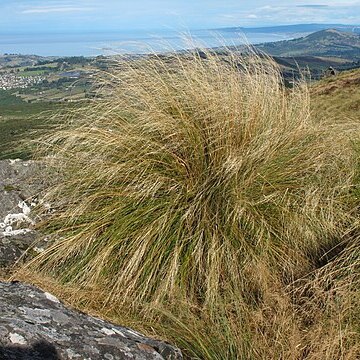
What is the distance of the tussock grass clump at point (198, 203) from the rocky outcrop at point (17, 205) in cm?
21

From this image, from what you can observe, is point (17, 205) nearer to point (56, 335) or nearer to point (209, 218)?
point (209, 218)

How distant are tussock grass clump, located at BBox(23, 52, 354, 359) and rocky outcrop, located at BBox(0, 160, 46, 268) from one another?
0.68ft

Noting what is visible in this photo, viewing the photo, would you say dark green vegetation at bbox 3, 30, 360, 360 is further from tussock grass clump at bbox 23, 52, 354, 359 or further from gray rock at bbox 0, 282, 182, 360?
gray rock at bbox 0, 282, 182, 360

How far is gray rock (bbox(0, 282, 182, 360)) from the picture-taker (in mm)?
1745

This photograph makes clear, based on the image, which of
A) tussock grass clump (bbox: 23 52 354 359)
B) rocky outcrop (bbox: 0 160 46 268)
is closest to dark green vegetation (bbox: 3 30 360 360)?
tussock grass clump (bbox: 23 52 354 359)

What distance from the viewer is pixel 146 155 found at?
343 cm

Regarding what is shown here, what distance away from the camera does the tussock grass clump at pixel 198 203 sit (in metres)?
2.73

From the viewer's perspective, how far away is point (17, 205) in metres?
3.82

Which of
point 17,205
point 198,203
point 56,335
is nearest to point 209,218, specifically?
point 198,203

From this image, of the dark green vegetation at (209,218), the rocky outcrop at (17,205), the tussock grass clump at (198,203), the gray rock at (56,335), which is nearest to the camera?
the gray rock at (56,335)

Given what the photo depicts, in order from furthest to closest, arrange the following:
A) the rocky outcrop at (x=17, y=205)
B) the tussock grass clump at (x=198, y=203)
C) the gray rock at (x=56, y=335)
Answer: the rocky outcrop at (x=17, y=205) → the tussock grass clump at (x=198, y=203) → the gray rock at (x=56, y=335)

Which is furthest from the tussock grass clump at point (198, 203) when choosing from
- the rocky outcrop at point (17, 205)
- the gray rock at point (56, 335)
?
the gray rock at point (56, 335)

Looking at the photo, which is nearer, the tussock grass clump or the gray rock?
the gray rock

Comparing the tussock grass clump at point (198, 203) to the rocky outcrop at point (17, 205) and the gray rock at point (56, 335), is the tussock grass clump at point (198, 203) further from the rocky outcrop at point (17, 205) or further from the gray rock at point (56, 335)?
the gray rock at point (56, 335)
